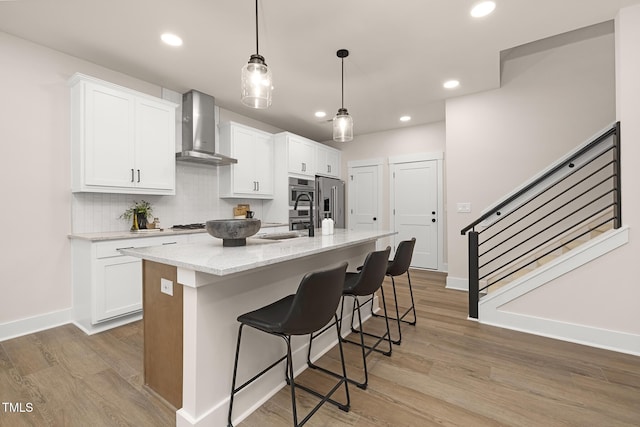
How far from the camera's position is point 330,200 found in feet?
19.2

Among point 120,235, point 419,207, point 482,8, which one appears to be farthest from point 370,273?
point 419,207

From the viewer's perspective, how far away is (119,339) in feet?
8.13

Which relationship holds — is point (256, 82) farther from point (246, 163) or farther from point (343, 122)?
point (246, 163)

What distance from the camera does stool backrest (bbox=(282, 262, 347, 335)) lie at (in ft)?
4.16

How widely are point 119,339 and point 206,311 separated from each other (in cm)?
171

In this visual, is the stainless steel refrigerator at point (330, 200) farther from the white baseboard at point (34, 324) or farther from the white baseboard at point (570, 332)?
the white baseboard at point (34, 324)

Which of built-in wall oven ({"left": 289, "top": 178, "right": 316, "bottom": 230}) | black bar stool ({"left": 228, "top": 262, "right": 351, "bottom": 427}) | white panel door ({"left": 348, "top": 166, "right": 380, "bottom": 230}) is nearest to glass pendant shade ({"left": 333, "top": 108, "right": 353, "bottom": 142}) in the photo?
black bar stool ({"left": 228, "top": 262, "right": 351, "bottom": 427})

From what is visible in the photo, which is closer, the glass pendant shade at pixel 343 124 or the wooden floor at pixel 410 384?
the wooden floor at pixel 410 384

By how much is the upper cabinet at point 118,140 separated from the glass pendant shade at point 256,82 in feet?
5.71

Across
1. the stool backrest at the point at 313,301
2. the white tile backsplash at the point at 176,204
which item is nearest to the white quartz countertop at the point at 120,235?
the white tile backsplash at the point at 176,204

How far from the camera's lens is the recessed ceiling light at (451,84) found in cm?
353

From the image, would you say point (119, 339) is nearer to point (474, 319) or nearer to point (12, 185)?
point (12, 185)

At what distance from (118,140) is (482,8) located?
3.52 meters

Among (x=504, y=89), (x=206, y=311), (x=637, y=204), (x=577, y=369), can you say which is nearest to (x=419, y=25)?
(x=504, y=89)
